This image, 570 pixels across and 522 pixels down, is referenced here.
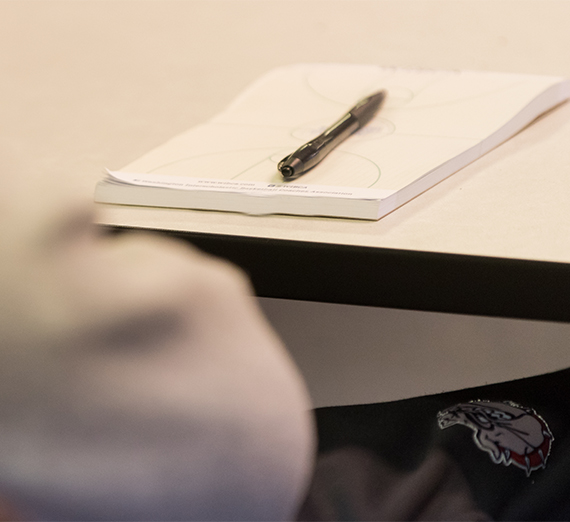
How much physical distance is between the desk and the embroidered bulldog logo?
11 cm

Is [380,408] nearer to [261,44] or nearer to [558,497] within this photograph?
[558,497]

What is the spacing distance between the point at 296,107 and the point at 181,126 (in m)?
0.12

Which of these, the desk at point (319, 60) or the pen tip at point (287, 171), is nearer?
the desk at point (319, 60)

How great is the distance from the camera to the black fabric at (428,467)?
406mm

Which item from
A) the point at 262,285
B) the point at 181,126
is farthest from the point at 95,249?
the point at 181,126

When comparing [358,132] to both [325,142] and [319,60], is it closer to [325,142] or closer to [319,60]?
[325,142]

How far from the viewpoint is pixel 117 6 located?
1.07 meters

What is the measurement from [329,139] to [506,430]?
0.25 meters

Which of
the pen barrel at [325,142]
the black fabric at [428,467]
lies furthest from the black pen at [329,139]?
the black fabric at [428,467]

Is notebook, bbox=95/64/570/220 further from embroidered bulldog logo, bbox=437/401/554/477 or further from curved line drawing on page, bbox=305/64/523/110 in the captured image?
embroidered bulldog logo, bbox=437/401/554/477

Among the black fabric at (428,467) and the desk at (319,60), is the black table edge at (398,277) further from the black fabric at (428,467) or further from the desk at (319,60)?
the black fabric at (428,467)

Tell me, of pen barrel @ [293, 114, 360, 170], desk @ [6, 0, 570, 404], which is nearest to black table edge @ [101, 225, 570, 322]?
desk @ [6, 0, 570, 404]

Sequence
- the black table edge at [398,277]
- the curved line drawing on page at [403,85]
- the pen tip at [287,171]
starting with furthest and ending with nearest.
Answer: the curved line drawing on page at [403,85]
the pen tip at [287,171]
the black table edge at [398,277]

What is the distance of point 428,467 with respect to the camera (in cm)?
43
